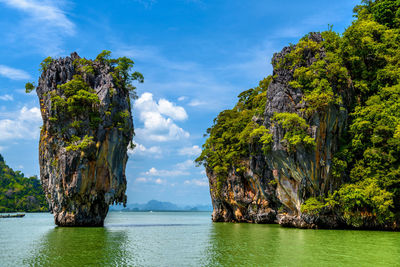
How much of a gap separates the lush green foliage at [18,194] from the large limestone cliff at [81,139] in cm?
7581

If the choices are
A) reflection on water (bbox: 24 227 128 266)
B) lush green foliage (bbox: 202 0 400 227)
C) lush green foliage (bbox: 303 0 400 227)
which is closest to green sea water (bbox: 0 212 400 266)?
reflection on water (bbox: 24 227 128 266)

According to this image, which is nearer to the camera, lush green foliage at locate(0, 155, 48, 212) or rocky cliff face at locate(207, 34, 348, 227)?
rocky cliff face at locate(207, 34, 348, 227)

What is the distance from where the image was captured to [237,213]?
138 ft

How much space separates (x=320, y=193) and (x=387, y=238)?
7.08 m

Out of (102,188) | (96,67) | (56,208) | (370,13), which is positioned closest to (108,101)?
(96,67)

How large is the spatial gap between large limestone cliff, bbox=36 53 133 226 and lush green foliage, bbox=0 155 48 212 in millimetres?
75808

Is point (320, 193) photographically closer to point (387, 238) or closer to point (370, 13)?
point (387, 238)

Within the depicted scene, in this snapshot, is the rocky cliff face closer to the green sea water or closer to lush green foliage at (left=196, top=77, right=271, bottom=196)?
lush green foliage at (left=196, top=77, right=271, bottom=196)

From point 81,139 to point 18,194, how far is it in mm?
83623

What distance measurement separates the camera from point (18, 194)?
9819 centimetres

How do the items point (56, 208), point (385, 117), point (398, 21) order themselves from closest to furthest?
point (385, 117) < point (398, 21) < point (56, 208)

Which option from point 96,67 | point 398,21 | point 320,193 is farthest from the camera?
point 96,67

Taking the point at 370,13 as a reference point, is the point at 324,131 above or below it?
below

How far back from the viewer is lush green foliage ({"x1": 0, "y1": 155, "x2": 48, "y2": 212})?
9575 centimetres
